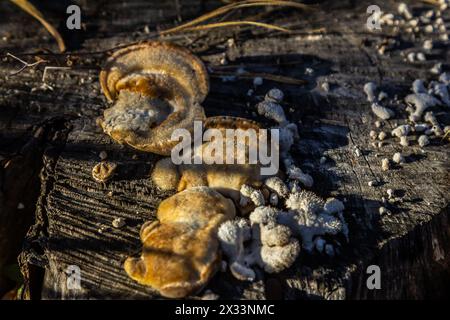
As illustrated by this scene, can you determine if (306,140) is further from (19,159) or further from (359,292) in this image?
(19,159)

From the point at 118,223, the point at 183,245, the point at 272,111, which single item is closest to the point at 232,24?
the point at 272,111

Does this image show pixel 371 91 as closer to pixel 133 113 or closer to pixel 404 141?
pixel 404 141

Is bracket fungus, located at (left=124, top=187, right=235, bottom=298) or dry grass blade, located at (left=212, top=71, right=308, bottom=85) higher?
dry grass blade, located at (left=212, top=71, right=308, bottom=85)

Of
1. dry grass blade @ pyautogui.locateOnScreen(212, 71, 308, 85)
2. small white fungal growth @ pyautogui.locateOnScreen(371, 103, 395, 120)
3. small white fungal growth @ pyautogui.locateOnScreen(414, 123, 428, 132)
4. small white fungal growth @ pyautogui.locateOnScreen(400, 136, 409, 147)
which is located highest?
dry grass blade @ pyautogui.locateOnScreen(212, 71, 308, 85)

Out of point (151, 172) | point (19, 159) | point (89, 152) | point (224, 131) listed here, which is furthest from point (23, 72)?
point (224, 131)

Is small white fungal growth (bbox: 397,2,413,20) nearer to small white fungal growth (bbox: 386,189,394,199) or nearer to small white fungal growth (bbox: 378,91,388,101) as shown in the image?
small white fungal growth (bbox: 378,91,388,101)

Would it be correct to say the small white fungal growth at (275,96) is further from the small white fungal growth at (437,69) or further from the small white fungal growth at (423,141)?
the small white fungal growth at (437,69)

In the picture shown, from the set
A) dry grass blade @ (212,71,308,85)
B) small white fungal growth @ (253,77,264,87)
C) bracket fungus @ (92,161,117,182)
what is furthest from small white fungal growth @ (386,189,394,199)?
bracket fungus @ (92,161,117,182)
